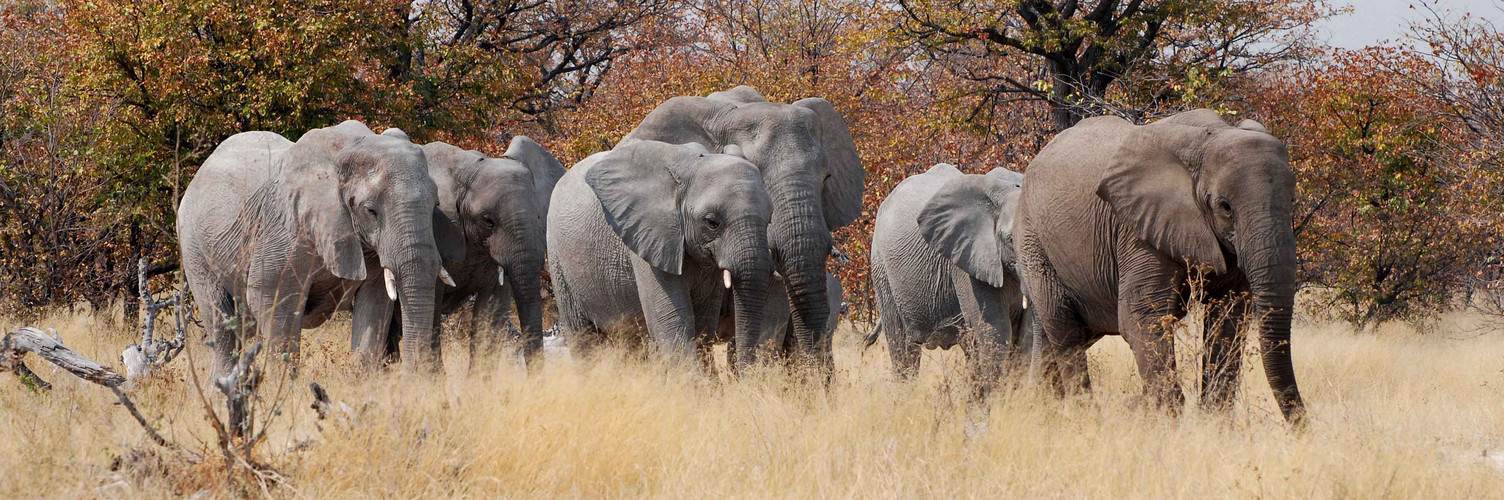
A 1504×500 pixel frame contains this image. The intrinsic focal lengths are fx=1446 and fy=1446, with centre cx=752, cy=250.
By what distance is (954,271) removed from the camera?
9.91m

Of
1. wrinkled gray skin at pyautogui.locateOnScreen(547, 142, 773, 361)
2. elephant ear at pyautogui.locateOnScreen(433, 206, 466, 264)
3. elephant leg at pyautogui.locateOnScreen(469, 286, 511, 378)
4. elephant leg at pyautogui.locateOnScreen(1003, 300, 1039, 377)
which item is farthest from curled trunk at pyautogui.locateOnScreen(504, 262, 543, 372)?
elephant leg at pyautogui.locateOnScreen(1003, 300, 1039, 377)

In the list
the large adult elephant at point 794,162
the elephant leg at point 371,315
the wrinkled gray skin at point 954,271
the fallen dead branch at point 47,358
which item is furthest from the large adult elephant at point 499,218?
the fallen dead branch at point 47,358

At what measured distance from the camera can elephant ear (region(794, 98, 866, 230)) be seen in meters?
9.39

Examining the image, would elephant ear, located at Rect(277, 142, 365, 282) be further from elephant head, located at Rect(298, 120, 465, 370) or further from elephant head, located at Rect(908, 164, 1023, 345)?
elephant head, located at Rect(908, 164, 1023, 345)

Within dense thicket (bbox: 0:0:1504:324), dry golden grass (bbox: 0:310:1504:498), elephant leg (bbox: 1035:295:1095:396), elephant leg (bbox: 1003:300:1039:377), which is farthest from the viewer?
dense thicket (bbox: 0:0:1504:324)

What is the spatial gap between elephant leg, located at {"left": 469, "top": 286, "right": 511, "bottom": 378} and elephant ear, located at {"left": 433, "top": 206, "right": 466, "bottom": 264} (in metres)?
0.57

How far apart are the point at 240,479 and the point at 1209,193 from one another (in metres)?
4.20

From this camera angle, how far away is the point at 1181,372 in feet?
22.7

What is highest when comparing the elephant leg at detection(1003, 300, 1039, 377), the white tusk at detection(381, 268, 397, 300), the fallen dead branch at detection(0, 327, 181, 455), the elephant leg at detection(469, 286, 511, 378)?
the white tusk at detection(381, 268, 397, 300)

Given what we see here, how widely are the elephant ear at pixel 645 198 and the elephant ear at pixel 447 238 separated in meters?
1.77

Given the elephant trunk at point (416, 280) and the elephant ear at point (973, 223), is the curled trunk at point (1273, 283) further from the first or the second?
the elephant trunk at point (416, 280)

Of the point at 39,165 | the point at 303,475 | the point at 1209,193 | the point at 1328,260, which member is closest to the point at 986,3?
the point at 1328,260

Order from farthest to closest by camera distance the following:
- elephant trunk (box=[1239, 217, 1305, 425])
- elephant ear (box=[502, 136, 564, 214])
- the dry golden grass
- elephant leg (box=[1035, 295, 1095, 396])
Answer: elephant ear (box=[502, 136, 564, 214])
elephant leg (box=[1035, 295, 1095, 396])
elephant trunk (box=[1239, 217, 1305, 425])
the dry golden grass

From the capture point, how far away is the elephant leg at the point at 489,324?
9082mm
